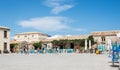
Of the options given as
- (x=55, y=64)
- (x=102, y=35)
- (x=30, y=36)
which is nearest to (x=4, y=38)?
(x=102, y=35)

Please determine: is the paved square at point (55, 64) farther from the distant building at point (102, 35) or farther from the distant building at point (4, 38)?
the distant building at point (102, 35)

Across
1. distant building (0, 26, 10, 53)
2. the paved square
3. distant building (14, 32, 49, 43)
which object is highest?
distant building (14, 32, 49, 43)

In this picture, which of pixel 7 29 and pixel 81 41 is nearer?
pixel 7 29

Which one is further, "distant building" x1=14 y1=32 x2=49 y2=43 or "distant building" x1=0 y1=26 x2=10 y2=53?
"distant building" x1=14 y1=32 x2=49 y2=43

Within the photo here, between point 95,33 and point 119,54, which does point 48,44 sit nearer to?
point 95,33

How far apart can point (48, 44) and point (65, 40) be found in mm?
→ 10895

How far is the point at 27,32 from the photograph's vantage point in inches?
4382

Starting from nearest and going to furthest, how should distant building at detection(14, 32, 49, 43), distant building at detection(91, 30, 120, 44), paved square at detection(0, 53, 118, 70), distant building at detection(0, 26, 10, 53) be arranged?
paved square at detection(0, 53, 118, 70)
distant building at detection(0, 26, 10, 53)
distant building at detection(91, 30, 120, 44)
distant building at detection(14, 32, 49, 43)

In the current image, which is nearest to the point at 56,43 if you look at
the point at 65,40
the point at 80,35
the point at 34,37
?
the point at 65,40

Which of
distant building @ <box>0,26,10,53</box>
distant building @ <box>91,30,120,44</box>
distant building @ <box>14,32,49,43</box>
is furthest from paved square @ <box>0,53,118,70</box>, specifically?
distant building @ <box>14,32,49,43</box>

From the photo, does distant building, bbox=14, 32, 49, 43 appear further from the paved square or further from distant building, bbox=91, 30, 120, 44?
the paved square

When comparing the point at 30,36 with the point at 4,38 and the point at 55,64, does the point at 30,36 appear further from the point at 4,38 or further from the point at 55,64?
the point at 55,64

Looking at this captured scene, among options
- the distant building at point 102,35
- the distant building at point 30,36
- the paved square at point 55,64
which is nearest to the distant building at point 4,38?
the paved square at point 55,64

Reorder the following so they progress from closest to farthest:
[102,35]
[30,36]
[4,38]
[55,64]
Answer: [55,64]
[4,38]
[102,35]
[30,36]
